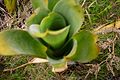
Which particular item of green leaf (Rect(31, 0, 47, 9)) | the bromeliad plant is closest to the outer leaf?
the bromeliad plant

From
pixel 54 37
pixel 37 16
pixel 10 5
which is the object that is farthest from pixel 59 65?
pixel 10 5

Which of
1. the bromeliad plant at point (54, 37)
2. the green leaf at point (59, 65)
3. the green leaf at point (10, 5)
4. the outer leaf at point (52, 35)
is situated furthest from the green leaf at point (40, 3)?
the green leaf at point (10, 5)

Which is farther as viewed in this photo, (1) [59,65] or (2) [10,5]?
(2) [10,5]

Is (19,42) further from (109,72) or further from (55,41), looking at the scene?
(109,72)

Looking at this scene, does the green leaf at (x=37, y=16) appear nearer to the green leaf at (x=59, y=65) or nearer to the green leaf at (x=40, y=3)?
the green leaf at (x=40, y=3)

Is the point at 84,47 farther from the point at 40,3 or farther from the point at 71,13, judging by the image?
the point at 40,3

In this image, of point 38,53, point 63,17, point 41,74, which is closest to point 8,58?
point 41,74

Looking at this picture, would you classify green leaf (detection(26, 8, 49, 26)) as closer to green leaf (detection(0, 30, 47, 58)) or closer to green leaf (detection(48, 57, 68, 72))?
green leaf (detection(0, 30, 47, 58))
